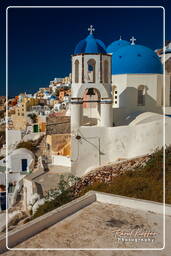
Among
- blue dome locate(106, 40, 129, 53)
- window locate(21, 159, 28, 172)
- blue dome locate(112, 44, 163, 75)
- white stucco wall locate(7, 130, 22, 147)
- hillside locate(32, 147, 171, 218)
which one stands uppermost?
blue dome locate(106, 40, 129, 53)

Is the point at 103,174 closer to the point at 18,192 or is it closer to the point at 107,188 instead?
the point at 107,188

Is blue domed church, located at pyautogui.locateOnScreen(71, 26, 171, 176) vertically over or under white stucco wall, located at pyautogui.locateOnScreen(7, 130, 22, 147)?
over

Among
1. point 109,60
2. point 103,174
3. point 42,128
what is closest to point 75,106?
point 109,60

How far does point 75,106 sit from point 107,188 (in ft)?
12.9

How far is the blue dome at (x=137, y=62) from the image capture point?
11.9 meters

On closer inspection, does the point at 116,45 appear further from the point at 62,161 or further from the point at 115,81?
the point at 62,161

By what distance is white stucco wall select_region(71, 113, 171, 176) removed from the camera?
912 centimetres


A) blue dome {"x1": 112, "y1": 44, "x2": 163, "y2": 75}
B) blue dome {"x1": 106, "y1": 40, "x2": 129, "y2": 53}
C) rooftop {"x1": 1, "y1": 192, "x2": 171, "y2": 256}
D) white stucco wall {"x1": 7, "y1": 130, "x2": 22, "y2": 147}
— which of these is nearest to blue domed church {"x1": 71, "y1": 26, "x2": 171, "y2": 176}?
blue dome {"x1": 112, "y1": 44, "x2": 163, "y2": 75}

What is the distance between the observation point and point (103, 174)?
902 centimetres

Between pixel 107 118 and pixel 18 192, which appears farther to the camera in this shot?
pixel 18 192

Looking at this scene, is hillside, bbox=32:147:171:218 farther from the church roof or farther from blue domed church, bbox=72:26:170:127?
the church roof

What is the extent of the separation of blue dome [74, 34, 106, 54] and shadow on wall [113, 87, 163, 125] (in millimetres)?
2310

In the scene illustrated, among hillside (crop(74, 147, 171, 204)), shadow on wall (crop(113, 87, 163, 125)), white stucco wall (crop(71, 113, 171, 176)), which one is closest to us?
hillside (crop(74, 147, 171, 204))
